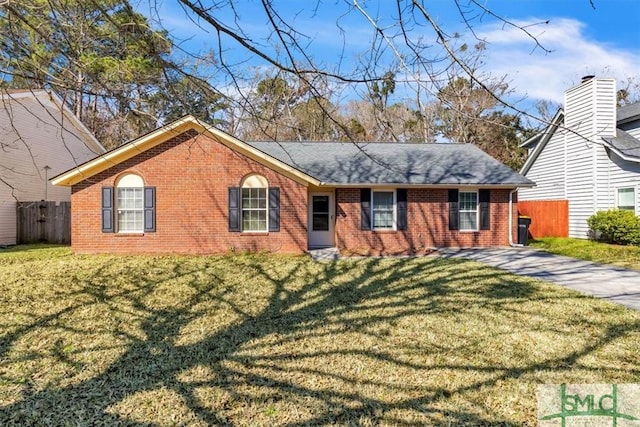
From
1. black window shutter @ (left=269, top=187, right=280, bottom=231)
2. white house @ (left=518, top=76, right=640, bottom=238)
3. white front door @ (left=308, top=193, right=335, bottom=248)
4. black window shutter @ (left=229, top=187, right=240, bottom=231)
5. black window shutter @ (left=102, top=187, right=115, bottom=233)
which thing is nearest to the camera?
black window shutter @ (left=102, top=187, right=115, bottom=233)

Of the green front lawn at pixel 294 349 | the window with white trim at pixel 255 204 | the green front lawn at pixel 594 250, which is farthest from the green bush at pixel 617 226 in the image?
the window with white trim at pixel 255 204

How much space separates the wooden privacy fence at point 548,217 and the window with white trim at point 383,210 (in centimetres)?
805

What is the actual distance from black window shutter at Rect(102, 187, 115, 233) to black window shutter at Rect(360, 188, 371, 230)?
25.6 feet

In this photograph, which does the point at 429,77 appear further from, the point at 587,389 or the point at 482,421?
the point at 587,389

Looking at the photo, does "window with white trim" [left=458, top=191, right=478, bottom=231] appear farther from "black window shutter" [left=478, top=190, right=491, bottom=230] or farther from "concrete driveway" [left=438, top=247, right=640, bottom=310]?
"concrete driveway" [left=438, top=247, right=640, bottom=310]

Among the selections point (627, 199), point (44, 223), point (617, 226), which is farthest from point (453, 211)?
point (44, 223)

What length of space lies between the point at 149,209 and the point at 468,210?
10535 mm

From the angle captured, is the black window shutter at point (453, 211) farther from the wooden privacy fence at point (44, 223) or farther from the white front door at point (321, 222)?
the wooden privacy fence at point (44, 223)

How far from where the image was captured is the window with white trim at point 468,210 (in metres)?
14.2

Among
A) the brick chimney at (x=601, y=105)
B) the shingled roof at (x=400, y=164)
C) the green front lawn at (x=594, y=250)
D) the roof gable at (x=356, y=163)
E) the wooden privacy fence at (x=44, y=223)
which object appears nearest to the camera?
the green front lawn at (x=594, y=250)

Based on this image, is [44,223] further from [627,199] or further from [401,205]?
[627,199]

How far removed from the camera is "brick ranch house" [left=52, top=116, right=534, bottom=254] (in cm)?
1206

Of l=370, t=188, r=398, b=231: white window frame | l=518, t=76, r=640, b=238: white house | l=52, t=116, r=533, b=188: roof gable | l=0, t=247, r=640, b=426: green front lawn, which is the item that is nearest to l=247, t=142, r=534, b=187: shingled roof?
l=52, t=116, r=533, b=188: roof gable

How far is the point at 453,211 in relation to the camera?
1403 cm
